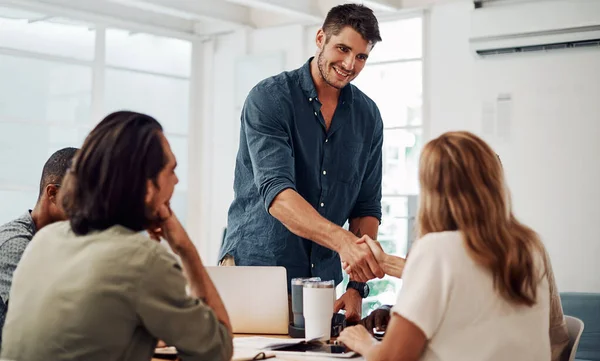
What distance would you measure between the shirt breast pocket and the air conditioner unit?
309 cm

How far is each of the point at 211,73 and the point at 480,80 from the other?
2662 mm

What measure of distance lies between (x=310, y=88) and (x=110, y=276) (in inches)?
59.6

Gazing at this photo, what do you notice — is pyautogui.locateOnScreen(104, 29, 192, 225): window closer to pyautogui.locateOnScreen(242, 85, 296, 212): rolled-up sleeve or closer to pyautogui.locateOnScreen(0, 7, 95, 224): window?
pyautogui.locateOnScreen(0, 7, 95, 224): window

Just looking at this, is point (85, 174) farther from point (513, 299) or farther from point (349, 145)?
point (349, 145)

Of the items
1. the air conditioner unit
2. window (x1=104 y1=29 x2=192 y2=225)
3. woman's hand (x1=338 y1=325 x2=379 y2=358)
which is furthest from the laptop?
window (x1=104 y1=29 x2=192 y2=225)

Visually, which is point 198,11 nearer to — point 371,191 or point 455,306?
point 371,191

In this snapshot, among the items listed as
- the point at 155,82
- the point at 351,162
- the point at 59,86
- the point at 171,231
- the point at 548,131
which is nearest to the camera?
the point at 171,231

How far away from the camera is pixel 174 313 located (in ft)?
5.06

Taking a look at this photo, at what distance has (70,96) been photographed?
22.2 ft

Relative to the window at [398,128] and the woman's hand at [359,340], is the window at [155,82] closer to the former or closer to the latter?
the window at [398,128]

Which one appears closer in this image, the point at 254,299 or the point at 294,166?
the point at 254,299

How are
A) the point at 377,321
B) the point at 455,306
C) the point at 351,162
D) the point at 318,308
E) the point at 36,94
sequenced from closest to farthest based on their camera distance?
the point at 455,306
the point at 318,308
the point at 377,321
the point at 351,162
the point at 36,94

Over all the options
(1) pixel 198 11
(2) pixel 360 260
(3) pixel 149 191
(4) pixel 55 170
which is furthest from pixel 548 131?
(3) pixel 149 191

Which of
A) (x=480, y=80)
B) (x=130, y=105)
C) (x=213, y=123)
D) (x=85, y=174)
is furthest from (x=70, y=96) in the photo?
(x=85, y=174)
